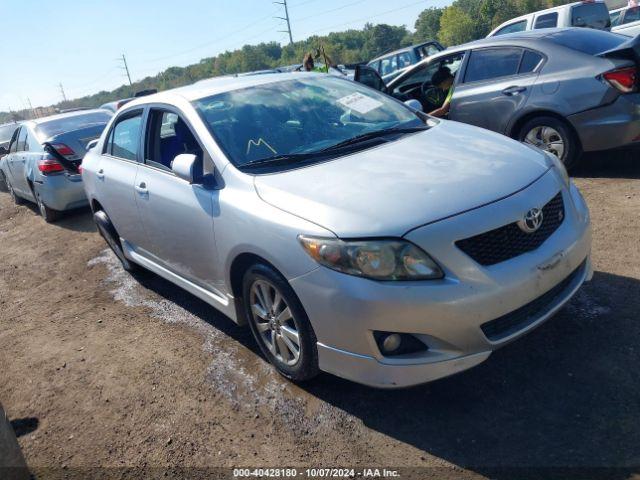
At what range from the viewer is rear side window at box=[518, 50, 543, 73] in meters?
5.71

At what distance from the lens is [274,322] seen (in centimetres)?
303

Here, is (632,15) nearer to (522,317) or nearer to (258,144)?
(258,144)

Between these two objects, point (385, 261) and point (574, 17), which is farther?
point (574, 17)

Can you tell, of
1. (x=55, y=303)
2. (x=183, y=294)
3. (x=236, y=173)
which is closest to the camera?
(x=236, y=173)

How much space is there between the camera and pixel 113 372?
3674mm

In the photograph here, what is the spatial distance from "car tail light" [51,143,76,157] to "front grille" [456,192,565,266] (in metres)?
7.03

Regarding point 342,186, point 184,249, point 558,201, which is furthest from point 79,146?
point 558,201

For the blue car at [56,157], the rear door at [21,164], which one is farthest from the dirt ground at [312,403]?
the rear door at [21,164]

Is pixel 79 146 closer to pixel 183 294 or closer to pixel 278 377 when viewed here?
pixel 183 294

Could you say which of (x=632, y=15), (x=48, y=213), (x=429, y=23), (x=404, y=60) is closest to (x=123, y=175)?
(x=48, y=213)

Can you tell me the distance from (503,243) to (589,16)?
1010 cm

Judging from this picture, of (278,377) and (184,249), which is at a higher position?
(184,249)

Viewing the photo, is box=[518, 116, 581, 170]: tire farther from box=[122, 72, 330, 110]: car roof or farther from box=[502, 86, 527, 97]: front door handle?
box=[122, 72, 330, 110]: car roof

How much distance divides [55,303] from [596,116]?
18.4ft
